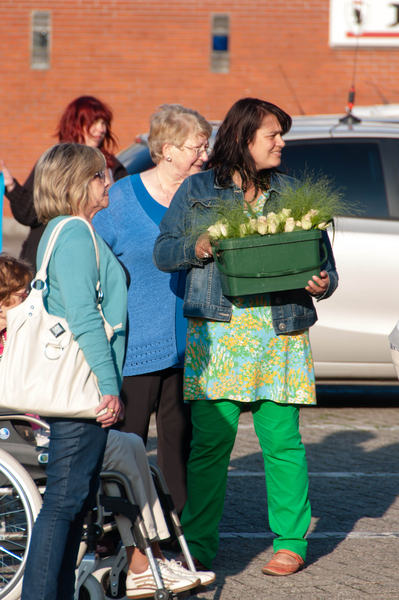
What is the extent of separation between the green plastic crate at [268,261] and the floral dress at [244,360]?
0.27 m

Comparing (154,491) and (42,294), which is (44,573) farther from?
(42,294)

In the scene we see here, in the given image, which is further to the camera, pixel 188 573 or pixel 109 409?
pixel 188 573

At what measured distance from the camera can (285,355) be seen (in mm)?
3412

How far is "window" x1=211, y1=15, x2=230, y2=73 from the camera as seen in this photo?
18.1 m

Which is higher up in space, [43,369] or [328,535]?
[43,369]

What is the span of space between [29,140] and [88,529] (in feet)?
55.0

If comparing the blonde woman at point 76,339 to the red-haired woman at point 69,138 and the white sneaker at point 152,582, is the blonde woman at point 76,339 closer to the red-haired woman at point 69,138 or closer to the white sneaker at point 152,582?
the white sneaker at point 152,582

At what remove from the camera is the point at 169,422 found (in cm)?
379

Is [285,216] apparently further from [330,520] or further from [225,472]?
[330,520]

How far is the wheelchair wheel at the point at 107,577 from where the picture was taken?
295cm

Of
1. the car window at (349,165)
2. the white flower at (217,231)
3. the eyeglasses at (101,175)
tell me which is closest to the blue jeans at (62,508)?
the eyeglasses at (101,175)

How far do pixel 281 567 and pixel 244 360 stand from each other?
0.89 m

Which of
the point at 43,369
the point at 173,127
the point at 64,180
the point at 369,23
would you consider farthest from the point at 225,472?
the point at 369,23

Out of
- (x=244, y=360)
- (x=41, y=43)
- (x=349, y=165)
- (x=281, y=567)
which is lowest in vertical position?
(x=281, y=567)
